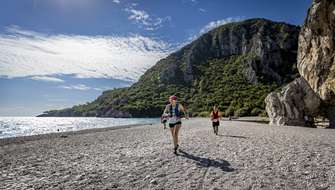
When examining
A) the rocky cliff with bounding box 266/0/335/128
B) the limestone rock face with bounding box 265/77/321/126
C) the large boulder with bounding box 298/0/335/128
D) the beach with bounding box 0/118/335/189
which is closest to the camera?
the beach with bounding box 0/118/335/189

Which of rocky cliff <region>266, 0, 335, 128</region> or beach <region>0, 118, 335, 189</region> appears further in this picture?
rocky cliff <region>266, 0, 335, 128</region>

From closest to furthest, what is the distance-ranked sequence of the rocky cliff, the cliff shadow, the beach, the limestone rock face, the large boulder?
1. the beach
2. the cliff shadow
3. the large boulder
4. the rocky cliff
5. the limestone rock face

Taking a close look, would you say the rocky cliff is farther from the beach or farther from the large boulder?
the beach

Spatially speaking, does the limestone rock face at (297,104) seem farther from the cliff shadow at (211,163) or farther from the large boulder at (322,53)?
the cliff shadow at (211,163)

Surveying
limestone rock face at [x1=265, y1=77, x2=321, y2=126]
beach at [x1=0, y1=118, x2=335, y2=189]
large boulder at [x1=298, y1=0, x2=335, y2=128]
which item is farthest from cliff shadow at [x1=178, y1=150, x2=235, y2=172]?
limestone rock face at [x1=265, y1=77, x2=321, y2=126]

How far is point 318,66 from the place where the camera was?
45.7m

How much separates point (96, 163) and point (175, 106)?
479cm

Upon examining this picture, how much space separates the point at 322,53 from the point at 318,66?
2.12 meters

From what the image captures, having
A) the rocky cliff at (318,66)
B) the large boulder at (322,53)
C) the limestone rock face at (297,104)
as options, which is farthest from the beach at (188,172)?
the limestone rock face at (297,104)

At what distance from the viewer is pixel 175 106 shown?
583 inches

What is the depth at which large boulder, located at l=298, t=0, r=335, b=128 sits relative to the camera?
42.3 metres

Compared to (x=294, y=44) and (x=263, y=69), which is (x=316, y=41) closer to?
(x=263, y=69)

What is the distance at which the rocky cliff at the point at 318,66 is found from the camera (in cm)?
4256

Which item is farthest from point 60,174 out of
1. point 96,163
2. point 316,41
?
point 316,41
